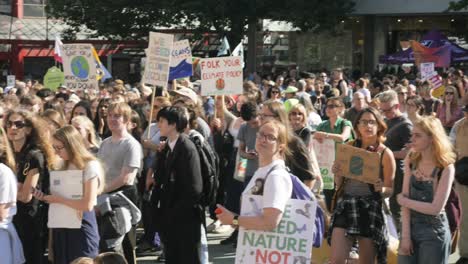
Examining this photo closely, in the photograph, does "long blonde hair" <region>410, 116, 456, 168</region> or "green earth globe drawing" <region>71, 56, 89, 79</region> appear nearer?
"long blonde hair" <region>410, 116, 456, 168</region>

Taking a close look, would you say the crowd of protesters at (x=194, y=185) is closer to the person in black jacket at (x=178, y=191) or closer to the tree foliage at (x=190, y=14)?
the person in black jacket at (x=178, y=191)

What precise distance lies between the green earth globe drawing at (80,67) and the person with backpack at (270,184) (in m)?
10.7

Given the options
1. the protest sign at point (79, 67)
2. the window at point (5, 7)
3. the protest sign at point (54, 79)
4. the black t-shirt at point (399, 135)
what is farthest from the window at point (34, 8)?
the black t-shirt at point (399, 135)

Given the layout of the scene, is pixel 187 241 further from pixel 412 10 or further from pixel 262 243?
pixel 412 10

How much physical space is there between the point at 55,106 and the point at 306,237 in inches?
264

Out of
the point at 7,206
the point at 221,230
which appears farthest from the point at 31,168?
the point at 221,230

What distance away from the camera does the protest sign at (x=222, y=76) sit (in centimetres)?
1287

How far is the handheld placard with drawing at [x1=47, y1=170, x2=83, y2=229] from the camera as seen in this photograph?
6715mm

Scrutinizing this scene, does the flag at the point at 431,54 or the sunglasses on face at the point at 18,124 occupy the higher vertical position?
the flag at the point at 431,54

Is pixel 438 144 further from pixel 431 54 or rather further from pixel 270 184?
pixel 431 54

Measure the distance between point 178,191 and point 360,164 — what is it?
1518 mm

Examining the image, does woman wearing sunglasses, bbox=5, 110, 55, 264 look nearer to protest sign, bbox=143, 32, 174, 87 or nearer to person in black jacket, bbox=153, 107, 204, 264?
person in black jacket, bbox=153, 107, 204, 264

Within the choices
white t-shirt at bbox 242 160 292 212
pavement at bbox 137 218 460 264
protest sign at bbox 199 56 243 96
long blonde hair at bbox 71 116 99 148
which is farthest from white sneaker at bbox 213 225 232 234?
white t-shirt at bbox 242 160 292 212

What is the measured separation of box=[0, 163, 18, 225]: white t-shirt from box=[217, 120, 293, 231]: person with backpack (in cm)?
156
